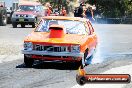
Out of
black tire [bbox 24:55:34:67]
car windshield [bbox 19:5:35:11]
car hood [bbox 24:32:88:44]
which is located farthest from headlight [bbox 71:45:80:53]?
car windshield [bbox 19:5:35:11]

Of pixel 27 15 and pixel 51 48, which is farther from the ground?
pixel 51 48

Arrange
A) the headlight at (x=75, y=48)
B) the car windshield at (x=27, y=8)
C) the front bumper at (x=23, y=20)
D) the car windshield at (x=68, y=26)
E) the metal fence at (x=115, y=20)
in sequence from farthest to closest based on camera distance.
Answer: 1. the metal fence at (x=115, y=20)
2. the car windshield at (x=27, y=8)
3. the front bumper at (x=23, y=20)
4. the car windshield at (x=68, y=26)
5. the headlight at (x=75, y=48)

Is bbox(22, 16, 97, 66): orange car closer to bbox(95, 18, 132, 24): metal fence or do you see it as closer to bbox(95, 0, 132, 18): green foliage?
bbox(95, 18, 132, 24): metal fence

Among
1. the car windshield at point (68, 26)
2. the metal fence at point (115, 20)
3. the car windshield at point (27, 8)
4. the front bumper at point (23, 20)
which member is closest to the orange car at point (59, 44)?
the car windshield at point (68, 26)

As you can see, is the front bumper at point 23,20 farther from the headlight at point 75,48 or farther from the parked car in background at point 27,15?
the headlight at point 75,48

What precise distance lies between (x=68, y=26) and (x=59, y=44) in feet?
4.63

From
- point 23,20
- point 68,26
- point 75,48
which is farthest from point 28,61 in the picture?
point 23,20

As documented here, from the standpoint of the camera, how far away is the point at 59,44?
366 inches

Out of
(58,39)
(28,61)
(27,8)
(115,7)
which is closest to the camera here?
(58,39)

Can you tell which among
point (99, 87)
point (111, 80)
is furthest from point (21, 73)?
point (111, 80)

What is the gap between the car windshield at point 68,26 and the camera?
34.3ft

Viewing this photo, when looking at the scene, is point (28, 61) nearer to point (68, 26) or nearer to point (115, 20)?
point (68, 26)

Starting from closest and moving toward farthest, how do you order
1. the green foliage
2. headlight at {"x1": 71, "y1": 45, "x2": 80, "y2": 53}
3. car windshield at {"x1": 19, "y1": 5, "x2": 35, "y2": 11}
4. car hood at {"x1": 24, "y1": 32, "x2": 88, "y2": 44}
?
headlight at {"x1": 71, "y1": 45, "x2": 80, "y2": 53} → car hood at {"x1": 24, "y1": 32, "x2": 88, "y2": 44} → car windshield at {"x1": 19, "y1": 5, "x2": 35, "y2": 11} → the green foliage

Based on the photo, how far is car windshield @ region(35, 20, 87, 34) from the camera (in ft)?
34.3
